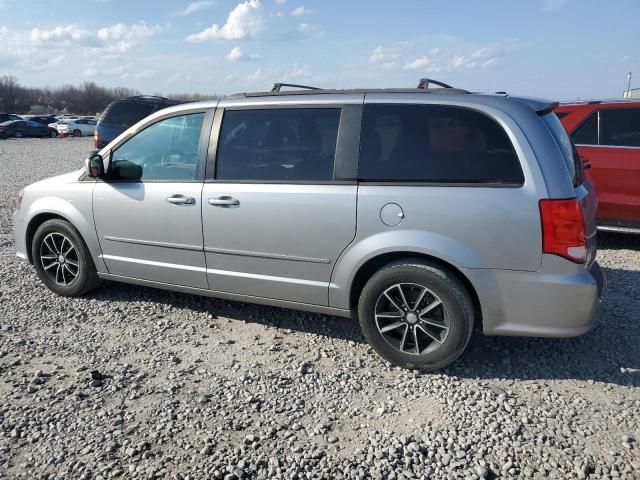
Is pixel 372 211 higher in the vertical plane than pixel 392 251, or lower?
higher

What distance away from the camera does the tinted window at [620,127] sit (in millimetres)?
6225

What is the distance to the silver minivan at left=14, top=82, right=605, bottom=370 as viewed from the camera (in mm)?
3248

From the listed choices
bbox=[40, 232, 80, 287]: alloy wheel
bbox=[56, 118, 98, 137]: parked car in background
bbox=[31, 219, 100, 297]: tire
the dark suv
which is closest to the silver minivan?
bbox=[31, 219, 100, 297]: tire

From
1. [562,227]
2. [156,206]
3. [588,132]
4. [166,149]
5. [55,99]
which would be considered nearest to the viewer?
[562,227]

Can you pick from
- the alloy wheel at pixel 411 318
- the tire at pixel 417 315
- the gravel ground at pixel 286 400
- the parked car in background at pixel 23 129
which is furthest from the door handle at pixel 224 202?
the parked car in background at pixel 23 129

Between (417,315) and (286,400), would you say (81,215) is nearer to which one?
(286,400)

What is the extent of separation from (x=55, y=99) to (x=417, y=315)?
3885 inches

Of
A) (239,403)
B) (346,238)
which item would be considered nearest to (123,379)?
(239,403)

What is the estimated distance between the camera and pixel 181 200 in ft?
13.5

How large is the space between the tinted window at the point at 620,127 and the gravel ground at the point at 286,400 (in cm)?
250

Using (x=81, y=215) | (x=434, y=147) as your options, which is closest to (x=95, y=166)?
(x=81, y=215)

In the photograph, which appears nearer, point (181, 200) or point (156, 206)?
point (181, 200)

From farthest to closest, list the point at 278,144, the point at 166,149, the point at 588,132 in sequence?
1. the point at 588,132
2. the point at 166,149
3. the point at 278,144

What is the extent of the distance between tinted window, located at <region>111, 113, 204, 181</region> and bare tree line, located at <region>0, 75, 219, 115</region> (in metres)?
78.7
